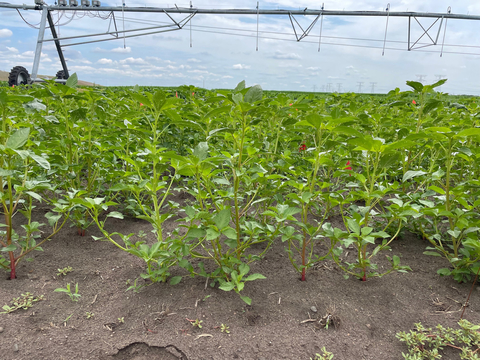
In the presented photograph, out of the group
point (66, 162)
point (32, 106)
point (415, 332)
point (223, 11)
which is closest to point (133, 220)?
point (66, 162)

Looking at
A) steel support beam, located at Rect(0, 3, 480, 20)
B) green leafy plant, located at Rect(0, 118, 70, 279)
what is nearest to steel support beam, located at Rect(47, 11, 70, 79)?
steel support beam, located at Rect(0, 3, 480, 20)

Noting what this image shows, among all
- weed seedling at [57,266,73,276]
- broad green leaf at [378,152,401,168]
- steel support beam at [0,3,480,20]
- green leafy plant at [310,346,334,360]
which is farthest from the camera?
steel support beam at [0,3,480,20]

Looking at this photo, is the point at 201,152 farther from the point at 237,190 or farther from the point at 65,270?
the point at 65,270

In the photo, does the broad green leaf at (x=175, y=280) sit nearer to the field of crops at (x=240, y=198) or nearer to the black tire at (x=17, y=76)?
the field of crops at (x=240, y=198)

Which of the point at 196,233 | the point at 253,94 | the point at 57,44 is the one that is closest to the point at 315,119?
the point at 253,94

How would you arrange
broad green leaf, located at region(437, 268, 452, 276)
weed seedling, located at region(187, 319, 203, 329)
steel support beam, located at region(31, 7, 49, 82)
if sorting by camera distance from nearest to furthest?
weed seedling, located at region(187, 319, 203, 329), broad green leaf, located at region(437, 268, 452, 276), steel support beam, located at region(31, 7, 49, 82)

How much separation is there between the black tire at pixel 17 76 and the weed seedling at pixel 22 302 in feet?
40.8

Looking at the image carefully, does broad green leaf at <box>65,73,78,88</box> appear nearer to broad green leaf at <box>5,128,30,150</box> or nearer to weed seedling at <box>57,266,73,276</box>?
broad green leaf at <box>5,128,30,150</box>

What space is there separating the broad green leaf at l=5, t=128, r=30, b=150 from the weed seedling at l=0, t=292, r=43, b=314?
882mm

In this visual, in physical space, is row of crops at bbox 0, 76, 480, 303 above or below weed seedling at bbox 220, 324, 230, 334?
above

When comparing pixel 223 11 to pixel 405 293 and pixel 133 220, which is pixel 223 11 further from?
pixel 405 293

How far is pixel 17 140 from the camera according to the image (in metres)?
1.48

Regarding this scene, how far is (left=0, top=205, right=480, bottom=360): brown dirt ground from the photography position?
1428 mm

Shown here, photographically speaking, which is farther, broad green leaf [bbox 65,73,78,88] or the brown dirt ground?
broad green leaf [bbox 65,73,78,88]
